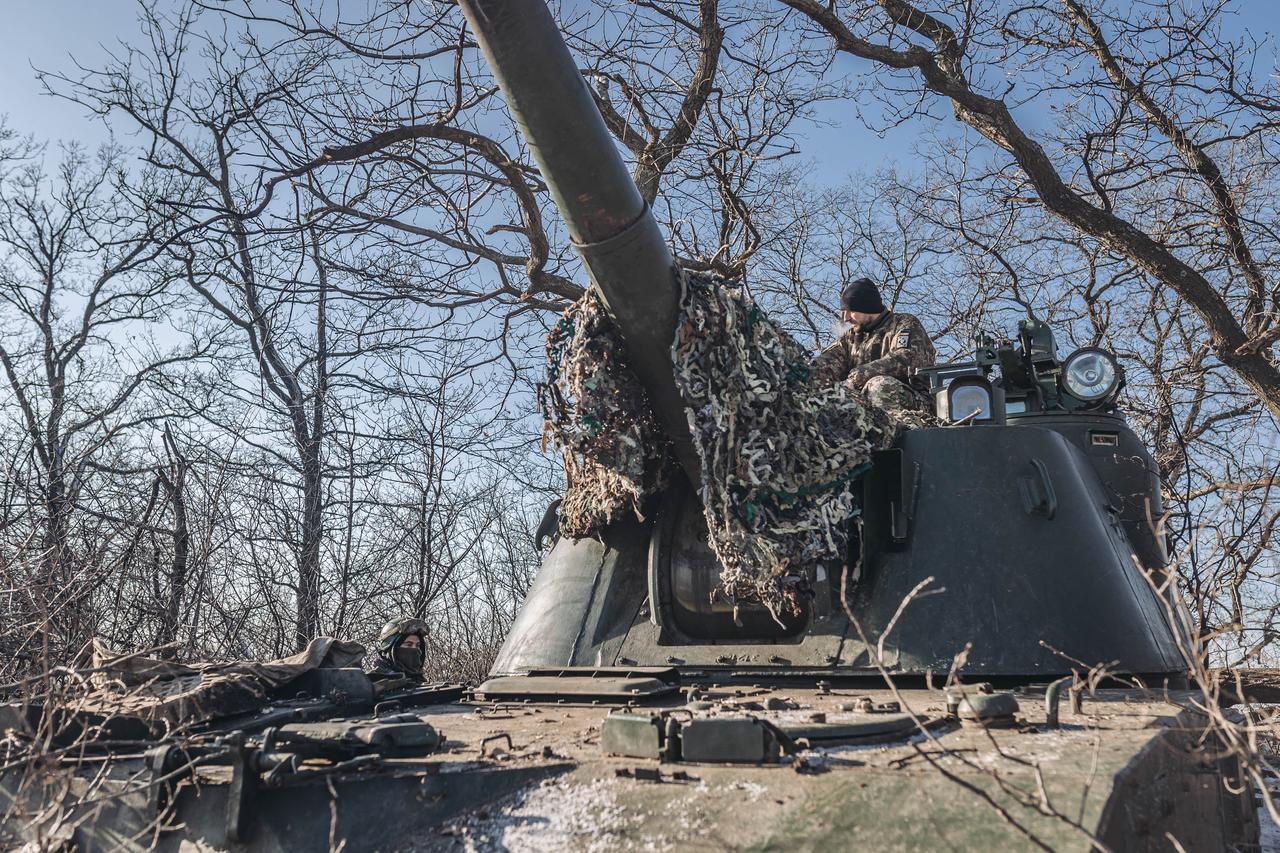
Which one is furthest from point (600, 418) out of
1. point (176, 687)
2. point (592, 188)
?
point (176, 687)

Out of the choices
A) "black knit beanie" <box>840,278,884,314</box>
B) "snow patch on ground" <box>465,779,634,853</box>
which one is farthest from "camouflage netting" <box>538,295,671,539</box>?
"snow patch on ground" <box>465,779,634,853</box>

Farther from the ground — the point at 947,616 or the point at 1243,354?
the point at 1243,354

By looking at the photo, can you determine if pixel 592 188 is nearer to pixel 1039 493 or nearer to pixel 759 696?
pixel 759 696

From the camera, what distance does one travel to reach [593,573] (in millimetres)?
4770

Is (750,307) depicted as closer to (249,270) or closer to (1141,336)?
(249,270)

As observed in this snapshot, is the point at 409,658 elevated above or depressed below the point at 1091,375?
below

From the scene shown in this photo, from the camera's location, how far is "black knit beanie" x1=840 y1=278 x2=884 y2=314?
19.3ft

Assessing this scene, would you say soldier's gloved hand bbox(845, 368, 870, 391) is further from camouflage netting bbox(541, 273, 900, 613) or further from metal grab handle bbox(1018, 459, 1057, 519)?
metal grab handle bbox(1018, 459, 1057, 519)

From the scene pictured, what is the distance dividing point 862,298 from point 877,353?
1.17 ft

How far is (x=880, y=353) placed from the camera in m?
5.67

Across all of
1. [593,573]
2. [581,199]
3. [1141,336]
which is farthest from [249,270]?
[1141,336]

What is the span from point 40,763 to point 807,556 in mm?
2496

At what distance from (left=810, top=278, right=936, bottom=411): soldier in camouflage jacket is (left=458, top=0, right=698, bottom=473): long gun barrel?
1063mm

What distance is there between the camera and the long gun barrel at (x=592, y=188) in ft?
10.4
